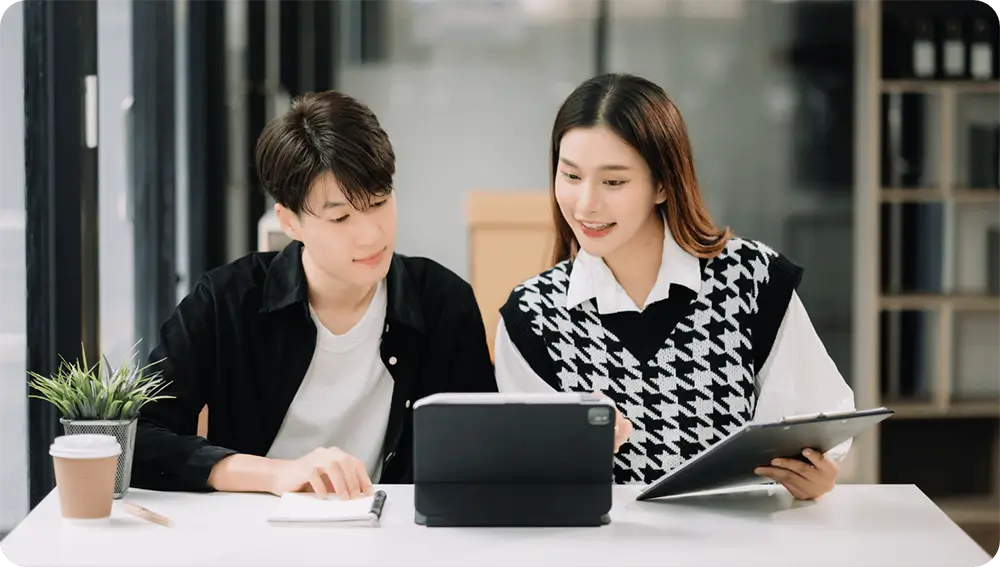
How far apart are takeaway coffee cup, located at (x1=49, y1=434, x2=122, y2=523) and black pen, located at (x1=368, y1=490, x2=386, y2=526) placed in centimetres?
36

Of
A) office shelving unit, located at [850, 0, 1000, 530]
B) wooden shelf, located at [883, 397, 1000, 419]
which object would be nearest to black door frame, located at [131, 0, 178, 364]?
office shelving unit, located at [850, 0, 1000, 530]

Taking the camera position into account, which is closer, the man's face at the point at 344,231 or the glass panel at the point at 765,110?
the man's face at the point at 344,231

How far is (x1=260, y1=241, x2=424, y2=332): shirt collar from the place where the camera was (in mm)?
2008

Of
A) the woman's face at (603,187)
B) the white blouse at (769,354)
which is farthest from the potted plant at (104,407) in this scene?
the woman's face at (603,187)

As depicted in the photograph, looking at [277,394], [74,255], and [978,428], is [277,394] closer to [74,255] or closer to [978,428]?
[74,255]

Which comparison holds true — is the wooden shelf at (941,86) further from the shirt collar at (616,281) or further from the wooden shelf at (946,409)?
the shirt collar at (616,281)

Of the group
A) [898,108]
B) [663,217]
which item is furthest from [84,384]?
[898,108]

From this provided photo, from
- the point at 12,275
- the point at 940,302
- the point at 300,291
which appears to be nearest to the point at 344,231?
the point at 300,291

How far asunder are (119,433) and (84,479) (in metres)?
0.15

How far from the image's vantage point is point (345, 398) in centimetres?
204

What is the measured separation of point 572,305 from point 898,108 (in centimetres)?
281

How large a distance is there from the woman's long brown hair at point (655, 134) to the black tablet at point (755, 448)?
459 millimetres

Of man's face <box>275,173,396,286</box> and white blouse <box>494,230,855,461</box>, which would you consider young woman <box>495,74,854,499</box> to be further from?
man's face <box>275,173,396,286</box>

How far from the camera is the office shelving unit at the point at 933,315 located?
437 cm
